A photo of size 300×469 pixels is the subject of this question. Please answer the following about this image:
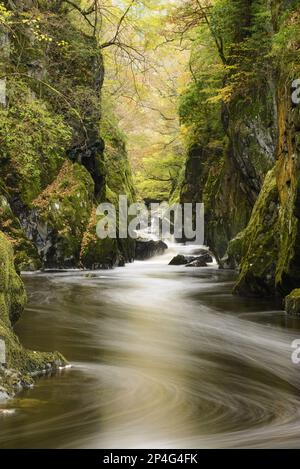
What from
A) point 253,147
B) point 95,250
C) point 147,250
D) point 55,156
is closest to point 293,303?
point 253,147

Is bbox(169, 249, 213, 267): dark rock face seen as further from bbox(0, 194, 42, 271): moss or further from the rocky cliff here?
bbox(0, 194, 42, 271): moss

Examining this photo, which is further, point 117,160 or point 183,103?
point 117,160

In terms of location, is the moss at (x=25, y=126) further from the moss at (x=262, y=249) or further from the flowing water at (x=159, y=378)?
the moss at (x=262, y=249)

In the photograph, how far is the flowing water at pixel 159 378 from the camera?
310 cm

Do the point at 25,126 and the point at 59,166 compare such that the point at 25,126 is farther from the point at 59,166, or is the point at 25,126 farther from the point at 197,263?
the point at 197,263

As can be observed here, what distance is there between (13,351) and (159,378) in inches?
55.1

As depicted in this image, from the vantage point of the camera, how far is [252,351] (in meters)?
5.83

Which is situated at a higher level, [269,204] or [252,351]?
[269,204]

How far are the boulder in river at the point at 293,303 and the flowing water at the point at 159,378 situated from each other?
206mm

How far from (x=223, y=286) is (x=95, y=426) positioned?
9.76 m

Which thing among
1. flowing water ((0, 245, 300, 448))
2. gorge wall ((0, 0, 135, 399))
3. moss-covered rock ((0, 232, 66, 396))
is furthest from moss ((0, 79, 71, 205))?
moss-covered rock ((0, 232, 66, 396))

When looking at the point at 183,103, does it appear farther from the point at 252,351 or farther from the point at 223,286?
the point at 252,351

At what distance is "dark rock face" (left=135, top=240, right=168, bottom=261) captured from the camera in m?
22.0

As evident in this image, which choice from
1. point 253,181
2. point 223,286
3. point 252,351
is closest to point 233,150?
point 253,181
